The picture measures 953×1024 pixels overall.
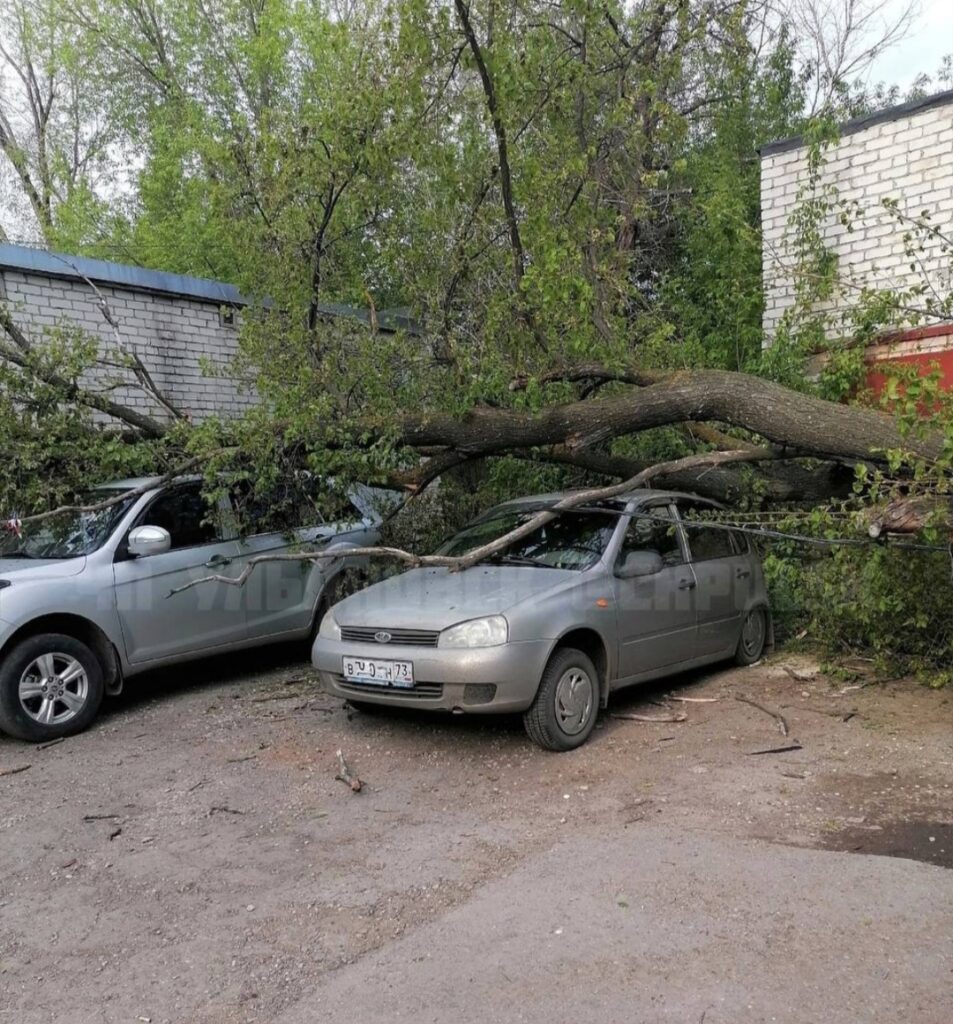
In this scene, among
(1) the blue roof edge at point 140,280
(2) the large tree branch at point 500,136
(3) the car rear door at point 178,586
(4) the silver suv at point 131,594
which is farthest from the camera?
(1) the blue roof edge at point 140,280

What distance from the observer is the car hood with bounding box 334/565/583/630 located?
5371 mm

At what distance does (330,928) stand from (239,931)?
13.8 inches

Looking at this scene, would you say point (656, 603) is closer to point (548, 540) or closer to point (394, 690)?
point (548, 540)

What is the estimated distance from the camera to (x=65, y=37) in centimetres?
1778

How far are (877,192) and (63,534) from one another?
799cm

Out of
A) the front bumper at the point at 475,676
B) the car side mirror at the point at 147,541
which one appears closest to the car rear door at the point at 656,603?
the front bumper at the point at 475,676

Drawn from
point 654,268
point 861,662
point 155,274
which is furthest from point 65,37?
point 861,662

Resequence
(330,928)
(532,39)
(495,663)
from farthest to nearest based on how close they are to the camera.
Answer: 1. (532,39)
2. (495,663)
3. (330,928)

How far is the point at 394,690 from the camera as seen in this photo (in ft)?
17.6

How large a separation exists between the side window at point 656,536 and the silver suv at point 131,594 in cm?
214

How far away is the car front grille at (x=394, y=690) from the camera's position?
5.22m

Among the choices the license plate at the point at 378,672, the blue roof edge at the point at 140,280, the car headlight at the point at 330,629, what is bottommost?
the license plate at the point at 378,672

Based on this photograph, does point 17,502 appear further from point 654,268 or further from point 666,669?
point 654,268

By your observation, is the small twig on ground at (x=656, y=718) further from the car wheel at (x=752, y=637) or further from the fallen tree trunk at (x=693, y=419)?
the fallen tree trunk at (x=693, y=419)
